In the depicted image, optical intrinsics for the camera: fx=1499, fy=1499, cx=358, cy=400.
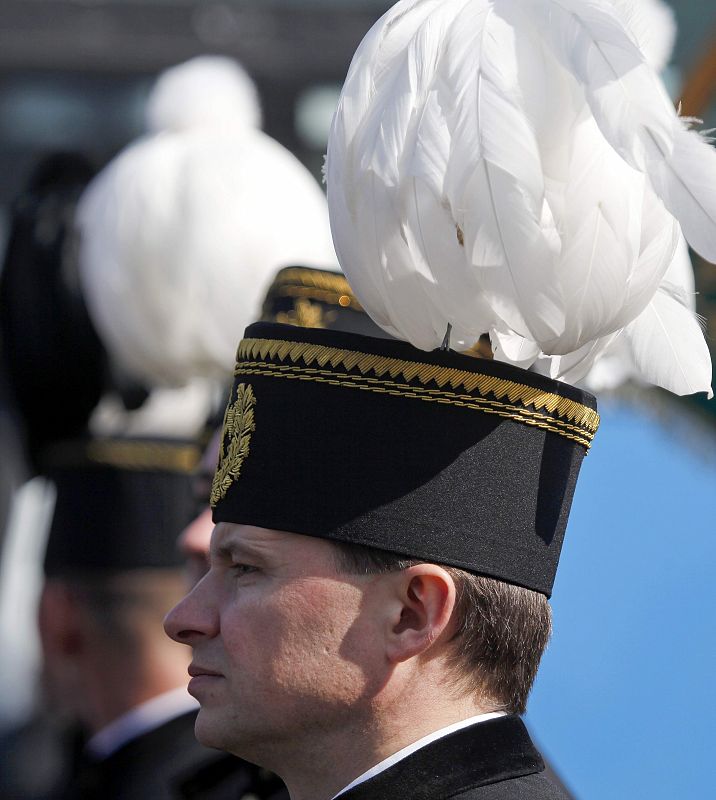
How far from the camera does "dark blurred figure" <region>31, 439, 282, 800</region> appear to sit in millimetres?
4863

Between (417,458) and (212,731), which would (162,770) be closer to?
(212,731)

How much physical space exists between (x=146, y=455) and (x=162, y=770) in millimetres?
1158

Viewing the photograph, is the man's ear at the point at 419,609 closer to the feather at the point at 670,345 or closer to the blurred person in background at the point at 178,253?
the feather at the point at 670,345

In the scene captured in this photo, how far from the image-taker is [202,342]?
5.04 meters

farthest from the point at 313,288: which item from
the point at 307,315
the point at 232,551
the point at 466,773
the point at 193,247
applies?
the point at 466,773

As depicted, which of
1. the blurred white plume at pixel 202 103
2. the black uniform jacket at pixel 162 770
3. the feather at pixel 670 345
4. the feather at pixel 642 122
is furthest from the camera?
the blurred white plume at pixel 202 103

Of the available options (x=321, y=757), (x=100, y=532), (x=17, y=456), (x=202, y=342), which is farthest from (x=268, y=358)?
(x=17, y=456)

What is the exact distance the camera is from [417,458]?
102 inches

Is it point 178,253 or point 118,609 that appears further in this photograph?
point 118,609

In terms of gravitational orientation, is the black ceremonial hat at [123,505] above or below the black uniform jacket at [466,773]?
below

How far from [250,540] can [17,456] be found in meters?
5.41

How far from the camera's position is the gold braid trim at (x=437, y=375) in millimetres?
2572

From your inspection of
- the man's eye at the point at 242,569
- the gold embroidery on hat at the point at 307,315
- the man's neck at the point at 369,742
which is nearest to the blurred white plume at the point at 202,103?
the gold embroidery on hat at the point at 307,315

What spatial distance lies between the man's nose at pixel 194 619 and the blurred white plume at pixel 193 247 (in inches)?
89.7
